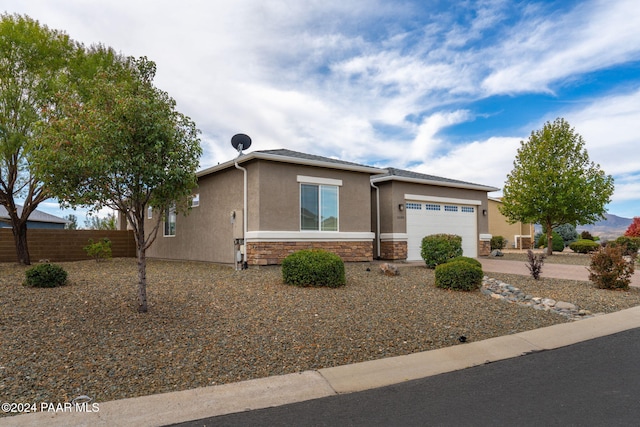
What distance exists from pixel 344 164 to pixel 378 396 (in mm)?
10582

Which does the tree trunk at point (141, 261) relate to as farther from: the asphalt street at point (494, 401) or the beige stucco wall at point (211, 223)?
the beige stucco wall at point (211, 223)

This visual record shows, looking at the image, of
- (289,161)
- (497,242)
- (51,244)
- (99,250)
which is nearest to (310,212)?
(289,161)

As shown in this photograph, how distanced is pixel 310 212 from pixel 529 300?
22.8ft

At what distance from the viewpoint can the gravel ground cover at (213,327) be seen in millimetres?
4703

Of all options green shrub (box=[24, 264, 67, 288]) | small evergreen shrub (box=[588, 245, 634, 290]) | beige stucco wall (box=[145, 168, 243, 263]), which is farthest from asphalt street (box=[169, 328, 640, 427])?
beige stucco wall (box=[145, 168, 243, 263])

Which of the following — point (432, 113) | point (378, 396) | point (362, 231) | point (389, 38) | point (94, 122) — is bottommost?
point (378, 396)

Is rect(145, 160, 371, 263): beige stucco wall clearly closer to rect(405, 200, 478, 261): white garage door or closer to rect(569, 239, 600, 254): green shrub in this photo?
rect(405, 200, 478, 261): white garage door

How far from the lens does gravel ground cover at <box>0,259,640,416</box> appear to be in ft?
15.4

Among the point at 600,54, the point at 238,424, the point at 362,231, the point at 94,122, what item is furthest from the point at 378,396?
the point at 600,54

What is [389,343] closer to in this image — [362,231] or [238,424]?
[238,424]

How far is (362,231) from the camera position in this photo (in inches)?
582

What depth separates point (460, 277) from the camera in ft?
31.6

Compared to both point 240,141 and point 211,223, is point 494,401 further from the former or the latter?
point 211,223

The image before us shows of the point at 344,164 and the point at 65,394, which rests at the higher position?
the point at 344,164
